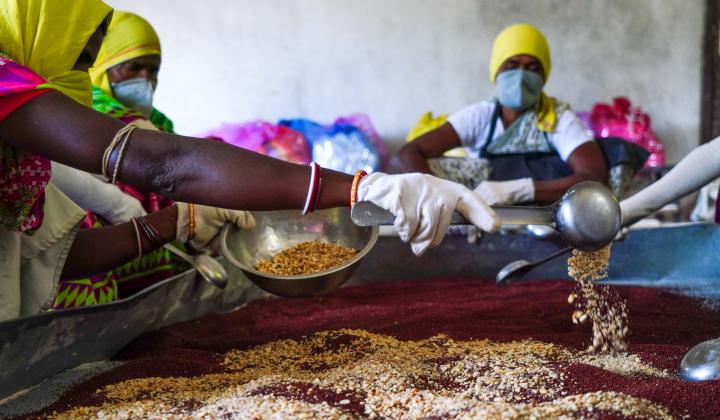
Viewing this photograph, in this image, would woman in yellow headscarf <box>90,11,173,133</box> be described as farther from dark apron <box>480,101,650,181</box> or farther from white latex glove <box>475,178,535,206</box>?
dark apron <box>480,101,650,181</box>

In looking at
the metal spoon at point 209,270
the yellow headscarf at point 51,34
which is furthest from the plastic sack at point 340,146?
the yellow headscarf at point 51,34

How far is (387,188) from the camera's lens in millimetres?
1439

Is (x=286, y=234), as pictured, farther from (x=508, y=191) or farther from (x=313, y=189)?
(x=508, y=191)

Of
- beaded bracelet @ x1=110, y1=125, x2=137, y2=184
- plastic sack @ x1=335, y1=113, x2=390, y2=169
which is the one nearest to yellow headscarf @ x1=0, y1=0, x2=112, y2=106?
beaded bracelet @ x1=110, y1=125, x2=137, y2=184

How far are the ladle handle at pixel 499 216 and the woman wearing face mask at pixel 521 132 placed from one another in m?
2.25

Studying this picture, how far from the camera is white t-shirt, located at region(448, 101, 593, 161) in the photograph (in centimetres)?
393

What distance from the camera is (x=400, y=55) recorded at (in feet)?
18.7

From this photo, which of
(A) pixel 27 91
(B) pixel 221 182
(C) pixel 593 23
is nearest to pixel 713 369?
(B) pixel 221 182

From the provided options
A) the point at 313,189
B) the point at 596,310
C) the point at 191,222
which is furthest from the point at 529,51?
the point at 313,189

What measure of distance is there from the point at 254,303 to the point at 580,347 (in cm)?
152

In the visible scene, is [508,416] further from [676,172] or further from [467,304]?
[467,304]

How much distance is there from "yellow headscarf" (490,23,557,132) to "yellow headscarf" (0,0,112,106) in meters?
2.69

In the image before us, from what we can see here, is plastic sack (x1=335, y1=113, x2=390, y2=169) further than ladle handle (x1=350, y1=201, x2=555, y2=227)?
Yes

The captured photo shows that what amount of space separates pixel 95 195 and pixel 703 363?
199 cm
